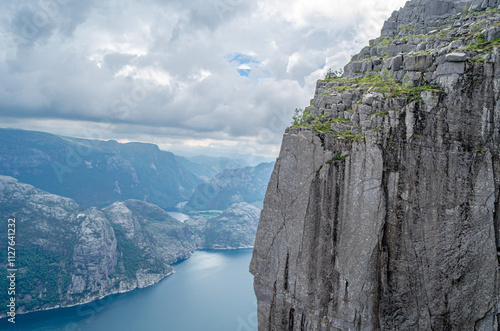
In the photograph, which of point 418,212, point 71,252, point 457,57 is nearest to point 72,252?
point 71,252

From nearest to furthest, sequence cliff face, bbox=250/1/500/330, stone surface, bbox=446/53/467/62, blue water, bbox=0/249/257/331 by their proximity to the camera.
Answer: cliff face, bbox=250/1/500/330 → stone surface, bbox=446/53/467/62 → blue water, bbox=0/249/257/331

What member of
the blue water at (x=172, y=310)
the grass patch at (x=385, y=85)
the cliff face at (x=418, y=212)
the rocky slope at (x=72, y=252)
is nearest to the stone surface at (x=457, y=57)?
the cliff face at (x=418, y=212)

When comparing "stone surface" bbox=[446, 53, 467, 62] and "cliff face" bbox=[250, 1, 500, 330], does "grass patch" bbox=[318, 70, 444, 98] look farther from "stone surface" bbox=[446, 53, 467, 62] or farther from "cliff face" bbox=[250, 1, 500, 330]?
"stone surface" bbox=[446, 53, 467, 62]

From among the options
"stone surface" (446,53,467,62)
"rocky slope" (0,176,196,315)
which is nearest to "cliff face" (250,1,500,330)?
"stone surface" (446,53,467,62)

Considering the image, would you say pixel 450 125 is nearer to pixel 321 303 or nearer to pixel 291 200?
pixel 291 200

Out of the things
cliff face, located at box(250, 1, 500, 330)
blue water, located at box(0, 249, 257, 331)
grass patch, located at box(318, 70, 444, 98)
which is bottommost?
blue water, located at box(0, 249, 257, 331)

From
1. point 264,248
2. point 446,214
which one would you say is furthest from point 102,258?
point 446,214

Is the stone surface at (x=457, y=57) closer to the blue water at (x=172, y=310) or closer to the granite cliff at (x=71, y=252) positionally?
the blue water at (x=172, y=310)
